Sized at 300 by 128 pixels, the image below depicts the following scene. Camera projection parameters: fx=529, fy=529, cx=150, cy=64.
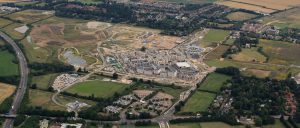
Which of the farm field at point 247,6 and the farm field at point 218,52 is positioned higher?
the farm field at point 247,6

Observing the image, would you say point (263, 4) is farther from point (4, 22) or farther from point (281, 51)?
point (4, 22)

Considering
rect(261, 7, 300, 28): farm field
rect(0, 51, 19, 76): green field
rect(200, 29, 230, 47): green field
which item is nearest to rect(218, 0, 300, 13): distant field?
rect(261, 7, 300, 28): farm field

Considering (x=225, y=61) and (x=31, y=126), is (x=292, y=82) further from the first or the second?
(x=31, y=126)

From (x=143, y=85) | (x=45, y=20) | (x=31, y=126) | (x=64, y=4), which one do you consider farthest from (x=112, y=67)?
(x=64, y=4)

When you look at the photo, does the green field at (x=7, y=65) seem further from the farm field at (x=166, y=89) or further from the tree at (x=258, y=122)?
the tree at (x=258, y=122)

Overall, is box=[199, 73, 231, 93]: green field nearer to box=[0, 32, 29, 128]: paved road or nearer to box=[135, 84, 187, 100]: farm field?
box=[135, 84, 187, 100]: farm field

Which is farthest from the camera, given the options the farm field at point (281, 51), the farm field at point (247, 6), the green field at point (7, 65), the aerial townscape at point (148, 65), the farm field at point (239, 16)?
the farm field at point (247, 6)

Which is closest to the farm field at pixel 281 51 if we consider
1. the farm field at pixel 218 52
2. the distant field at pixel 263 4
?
the farm field at pixel 218 52
